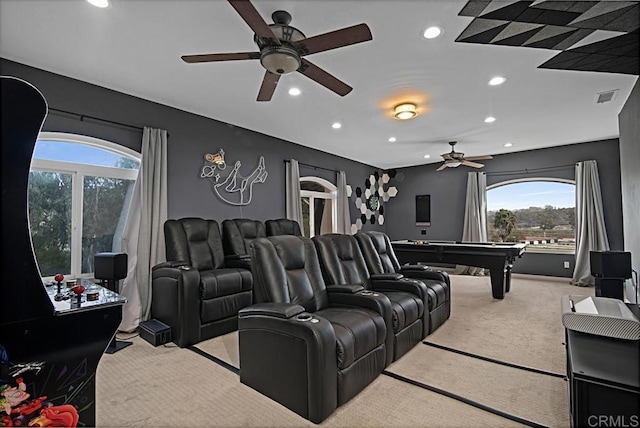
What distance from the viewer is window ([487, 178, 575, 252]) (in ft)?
21.7

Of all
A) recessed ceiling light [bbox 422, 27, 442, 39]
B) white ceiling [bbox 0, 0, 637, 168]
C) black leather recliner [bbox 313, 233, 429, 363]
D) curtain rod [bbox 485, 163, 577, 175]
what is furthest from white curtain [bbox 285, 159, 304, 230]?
curtain rod [bbox 485, 163, 577, 175]

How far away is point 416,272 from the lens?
394 centimetres

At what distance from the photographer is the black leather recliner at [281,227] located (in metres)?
5.07

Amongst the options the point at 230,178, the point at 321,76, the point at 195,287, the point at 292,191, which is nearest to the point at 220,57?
the point at 321,76

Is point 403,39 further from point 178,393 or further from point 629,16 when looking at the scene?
point 178,393

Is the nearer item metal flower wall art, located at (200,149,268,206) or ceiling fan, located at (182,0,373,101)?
ceiling fan, located at (182,0,373,101)

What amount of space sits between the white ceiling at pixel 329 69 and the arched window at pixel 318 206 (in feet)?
4.84

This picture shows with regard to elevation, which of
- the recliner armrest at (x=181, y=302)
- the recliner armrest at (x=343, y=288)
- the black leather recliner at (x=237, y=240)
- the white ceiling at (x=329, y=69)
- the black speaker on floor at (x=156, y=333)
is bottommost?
the black speaker on floor at (x=156, y=333)

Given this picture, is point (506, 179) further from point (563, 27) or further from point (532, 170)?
point (563, 27)

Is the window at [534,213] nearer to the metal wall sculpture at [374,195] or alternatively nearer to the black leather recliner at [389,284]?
the metal wall sculpture at [374,195]

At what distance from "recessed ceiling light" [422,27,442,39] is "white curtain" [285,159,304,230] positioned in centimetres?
366

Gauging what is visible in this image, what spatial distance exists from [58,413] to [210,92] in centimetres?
343

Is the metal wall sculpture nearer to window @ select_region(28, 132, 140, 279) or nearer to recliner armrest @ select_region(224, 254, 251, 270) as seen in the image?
recliner armrest @ select_region(224, 254, 251, 270)

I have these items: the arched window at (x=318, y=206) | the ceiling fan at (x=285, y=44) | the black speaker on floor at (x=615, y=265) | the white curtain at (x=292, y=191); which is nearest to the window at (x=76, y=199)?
the ceiling fan at (x=285, y=44)
